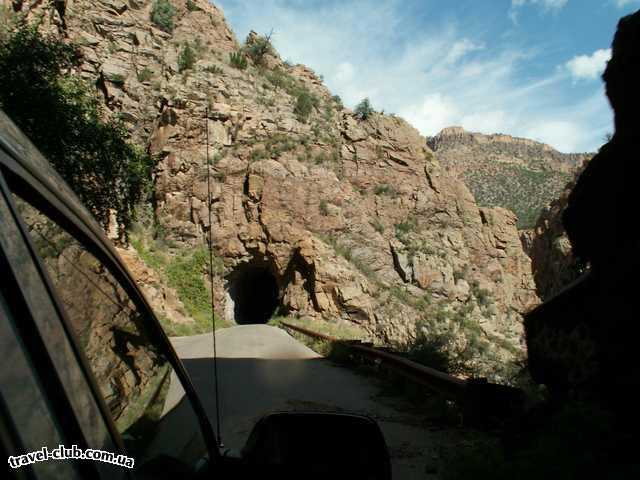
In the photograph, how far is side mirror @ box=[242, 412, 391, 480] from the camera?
93.1 inches

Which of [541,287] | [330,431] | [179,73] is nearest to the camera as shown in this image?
[330,431]

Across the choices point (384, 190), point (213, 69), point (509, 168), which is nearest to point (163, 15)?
point (213, 69)

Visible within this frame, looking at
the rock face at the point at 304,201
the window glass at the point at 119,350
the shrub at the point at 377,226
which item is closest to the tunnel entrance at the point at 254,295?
the rock face at the point at 304,201

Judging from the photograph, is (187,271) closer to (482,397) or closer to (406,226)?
(406,226)

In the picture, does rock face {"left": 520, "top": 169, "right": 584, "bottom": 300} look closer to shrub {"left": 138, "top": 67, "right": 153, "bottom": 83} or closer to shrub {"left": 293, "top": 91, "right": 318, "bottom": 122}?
shrub {"left": 293, "top": 91, "right": 318, "bottom": 122}

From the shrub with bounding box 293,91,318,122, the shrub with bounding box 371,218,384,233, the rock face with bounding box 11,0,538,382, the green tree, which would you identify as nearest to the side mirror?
the green tree

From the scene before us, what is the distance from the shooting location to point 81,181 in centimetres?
1332

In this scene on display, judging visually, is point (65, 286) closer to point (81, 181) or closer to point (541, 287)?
point (81, 181)

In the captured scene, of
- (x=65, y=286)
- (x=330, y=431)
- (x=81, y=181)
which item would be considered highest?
(x=81, y=181)

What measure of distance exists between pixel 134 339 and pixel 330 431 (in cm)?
124

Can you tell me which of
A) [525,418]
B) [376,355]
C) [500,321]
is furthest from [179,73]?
[525,418]

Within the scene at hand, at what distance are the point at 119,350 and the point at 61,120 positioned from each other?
12.4 metres

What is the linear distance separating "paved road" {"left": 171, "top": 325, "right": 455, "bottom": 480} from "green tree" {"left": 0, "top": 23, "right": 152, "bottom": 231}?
5.41m

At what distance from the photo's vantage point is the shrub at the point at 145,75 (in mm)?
30984
